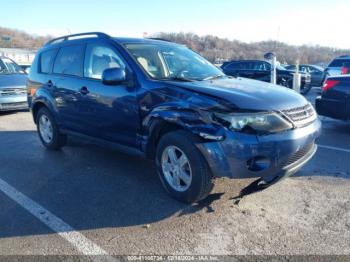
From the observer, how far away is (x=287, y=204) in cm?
385

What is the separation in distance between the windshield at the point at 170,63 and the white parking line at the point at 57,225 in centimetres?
193

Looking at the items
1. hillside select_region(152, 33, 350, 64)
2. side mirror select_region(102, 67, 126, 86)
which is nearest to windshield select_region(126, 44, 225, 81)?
side mirror select_region(102, 67, 126, 86)

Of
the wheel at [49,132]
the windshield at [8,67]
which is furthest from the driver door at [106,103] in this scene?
the windshield at [8,67]

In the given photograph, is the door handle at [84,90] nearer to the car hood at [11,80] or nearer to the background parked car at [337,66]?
the car hood at [11,80]

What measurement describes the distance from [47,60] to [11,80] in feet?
17.1

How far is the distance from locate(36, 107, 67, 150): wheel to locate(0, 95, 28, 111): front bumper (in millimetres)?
4304

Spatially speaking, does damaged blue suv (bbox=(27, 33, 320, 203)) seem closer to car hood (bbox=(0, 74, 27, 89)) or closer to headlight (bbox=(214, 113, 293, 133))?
headlight (bbox=(214, 113, 293, 133))

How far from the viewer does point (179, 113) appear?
3.70 m

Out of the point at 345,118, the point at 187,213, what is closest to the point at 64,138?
the point at 187,213

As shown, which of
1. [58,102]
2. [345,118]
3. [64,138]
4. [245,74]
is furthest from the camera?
[245,74]

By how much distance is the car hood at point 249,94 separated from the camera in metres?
3.49

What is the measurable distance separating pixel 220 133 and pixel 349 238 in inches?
58.0

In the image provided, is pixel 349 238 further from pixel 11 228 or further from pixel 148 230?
pixel 11 228

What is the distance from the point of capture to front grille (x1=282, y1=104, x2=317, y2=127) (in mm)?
3600
